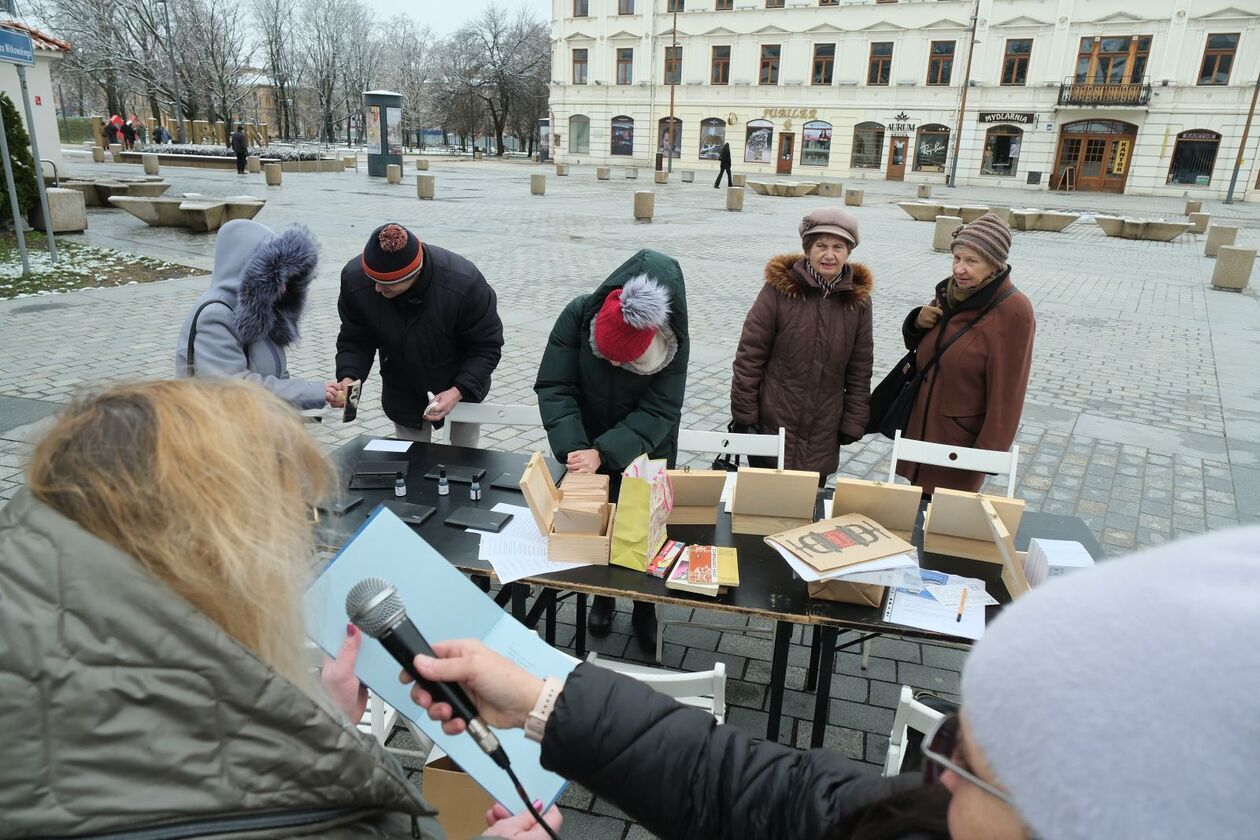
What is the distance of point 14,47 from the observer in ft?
30.3

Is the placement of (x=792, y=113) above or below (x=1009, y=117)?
above

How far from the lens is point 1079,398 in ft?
24.5

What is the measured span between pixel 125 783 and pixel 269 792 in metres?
0.15

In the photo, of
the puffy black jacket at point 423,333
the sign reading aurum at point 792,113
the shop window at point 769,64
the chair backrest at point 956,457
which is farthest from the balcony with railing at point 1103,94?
the puffy black jacket at point 423,333

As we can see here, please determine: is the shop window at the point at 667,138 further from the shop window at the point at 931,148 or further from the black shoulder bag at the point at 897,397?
the black shoulder bag at the point at 897,397

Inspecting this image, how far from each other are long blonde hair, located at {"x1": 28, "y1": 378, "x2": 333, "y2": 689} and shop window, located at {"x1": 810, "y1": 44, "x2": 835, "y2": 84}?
1870 inches

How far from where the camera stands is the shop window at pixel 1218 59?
3431cm

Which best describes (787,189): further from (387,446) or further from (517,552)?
(517,552)

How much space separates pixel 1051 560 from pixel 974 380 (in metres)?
1.43

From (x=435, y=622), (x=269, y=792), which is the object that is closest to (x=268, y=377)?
(x=435, y=622)

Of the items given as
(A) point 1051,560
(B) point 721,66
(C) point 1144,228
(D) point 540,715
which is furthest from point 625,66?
(D) point 540,715

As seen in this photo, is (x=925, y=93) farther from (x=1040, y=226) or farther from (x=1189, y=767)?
(x=1189, y=767)

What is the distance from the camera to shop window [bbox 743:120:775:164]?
45.4 meters

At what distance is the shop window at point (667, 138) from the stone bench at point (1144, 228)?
101 feet
